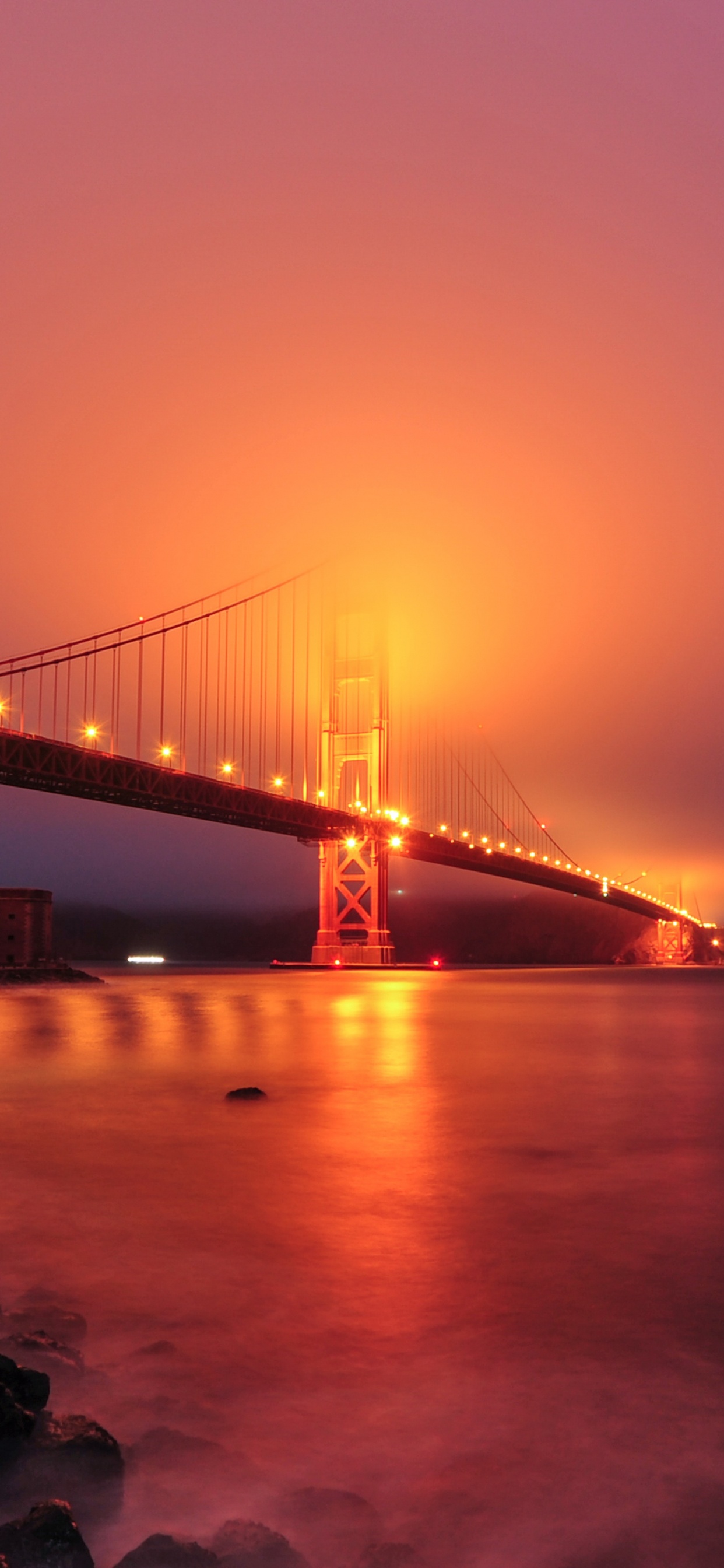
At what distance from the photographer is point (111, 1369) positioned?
4.13m

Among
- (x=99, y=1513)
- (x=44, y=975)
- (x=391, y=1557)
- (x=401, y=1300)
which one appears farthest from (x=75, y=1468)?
(x=44, y=975)

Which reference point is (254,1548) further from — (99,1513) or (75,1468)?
(75,1468)

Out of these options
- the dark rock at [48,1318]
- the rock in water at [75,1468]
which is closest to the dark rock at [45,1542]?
the rock in water at [75,1468]

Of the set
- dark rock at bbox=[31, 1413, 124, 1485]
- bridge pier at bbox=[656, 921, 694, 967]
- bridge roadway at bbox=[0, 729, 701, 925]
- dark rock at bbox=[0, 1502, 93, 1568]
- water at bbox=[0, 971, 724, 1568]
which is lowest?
bridge pier at bbox=[656, 921, 694, 967]

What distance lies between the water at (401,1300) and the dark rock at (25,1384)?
0.19 meters

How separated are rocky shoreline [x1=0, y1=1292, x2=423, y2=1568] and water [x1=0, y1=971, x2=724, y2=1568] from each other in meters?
0.03

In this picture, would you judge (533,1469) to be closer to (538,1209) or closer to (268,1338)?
(268,1338)

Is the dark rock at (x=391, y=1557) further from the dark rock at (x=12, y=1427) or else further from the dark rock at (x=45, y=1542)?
the dark rock at (x=12, y=1427)

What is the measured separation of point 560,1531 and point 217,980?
56.1 metres

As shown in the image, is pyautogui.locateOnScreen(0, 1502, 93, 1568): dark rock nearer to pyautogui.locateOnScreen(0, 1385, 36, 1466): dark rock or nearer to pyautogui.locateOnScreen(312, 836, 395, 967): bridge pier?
pyautogui.locateOnScreen(0, 1385, 36, 1466): dark rock

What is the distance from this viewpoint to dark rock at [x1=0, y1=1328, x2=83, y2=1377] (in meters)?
4.12

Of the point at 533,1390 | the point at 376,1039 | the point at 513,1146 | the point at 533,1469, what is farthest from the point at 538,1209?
the point at 376,1039

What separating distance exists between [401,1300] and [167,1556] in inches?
89.1

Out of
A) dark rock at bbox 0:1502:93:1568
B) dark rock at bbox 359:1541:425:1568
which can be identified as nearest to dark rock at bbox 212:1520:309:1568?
dark rock at bbox 359:1541:425:1568
